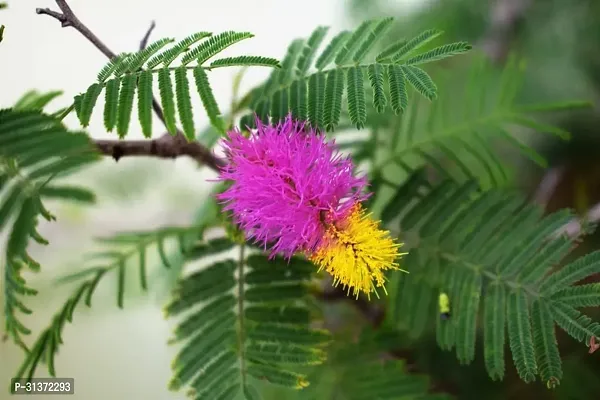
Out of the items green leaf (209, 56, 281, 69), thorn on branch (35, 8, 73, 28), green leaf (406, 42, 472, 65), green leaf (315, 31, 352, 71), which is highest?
thorn on branch (35, 8, 73, 28)

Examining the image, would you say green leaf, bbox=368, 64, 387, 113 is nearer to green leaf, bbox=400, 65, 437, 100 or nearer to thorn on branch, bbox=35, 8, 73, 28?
green leaf, bbox=400, 65, 437, 100

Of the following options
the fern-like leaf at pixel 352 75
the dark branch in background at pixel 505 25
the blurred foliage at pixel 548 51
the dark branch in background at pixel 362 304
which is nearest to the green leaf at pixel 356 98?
the fern-like leaf at pixel 352 75

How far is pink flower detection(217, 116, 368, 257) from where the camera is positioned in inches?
13.3

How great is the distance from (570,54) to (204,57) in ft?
2.22

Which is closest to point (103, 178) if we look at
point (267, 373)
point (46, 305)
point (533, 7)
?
point (46, 305)

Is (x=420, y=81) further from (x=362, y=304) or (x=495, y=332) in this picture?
(x=362, y=304)

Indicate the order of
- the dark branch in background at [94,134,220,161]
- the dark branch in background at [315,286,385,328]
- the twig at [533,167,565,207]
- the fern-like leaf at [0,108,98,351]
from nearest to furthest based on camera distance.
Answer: the fern-like leaf at [0,108,98,351]
the dark branch in background at [94,134,220,161]
the dark branch in background at [315,286,385,328]
the twig at [533,167,565,207]

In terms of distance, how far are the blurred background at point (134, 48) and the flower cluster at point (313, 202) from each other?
0.38 meters

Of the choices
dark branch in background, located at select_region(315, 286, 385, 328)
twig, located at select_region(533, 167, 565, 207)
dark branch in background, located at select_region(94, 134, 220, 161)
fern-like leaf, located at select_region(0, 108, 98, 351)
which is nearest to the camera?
fern-like leaf, located at select_region(0, 108, 98, 351)

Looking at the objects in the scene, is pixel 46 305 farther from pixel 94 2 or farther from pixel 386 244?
pixel 386 244

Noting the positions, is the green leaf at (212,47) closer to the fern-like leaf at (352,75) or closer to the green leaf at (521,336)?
the fern-like leaf at (352,75)

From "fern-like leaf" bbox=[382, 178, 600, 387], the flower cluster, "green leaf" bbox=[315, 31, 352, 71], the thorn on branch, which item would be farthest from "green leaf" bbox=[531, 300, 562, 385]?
the thorn on branch

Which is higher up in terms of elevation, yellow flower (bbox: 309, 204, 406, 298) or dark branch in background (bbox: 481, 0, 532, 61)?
dark branch in background (bbox: 481, 0, 532, 61)

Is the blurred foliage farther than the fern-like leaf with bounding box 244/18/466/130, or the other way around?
the blurred foliage
